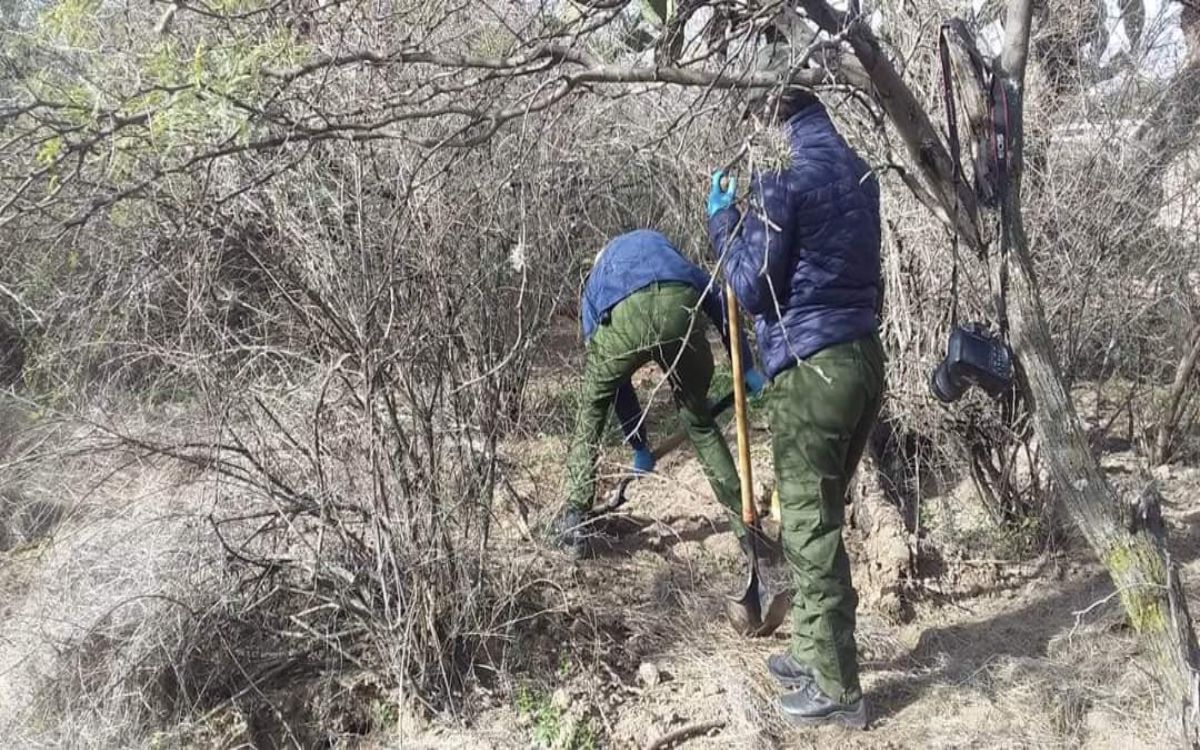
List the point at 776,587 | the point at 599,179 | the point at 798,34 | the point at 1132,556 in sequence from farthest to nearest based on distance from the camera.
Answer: the point at 599,179 → the point at 776,587 → the point at 1132,556 → the point at 798,34

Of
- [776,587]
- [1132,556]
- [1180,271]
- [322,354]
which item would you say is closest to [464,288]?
[322,354]

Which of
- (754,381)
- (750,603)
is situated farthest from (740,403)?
(750,603)

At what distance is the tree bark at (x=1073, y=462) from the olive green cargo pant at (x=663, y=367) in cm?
126

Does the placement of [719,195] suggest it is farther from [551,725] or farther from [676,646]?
[551,725]

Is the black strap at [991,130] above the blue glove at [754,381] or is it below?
above

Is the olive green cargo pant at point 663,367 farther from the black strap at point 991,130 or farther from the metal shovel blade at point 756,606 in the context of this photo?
the black strap at point 991,130

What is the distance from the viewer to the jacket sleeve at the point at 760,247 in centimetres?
286

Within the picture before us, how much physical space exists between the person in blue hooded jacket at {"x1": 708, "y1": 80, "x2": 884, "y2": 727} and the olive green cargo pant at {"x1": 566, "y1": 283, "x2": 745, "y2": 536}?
75 centimetres

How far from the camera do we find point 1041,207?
174 inches

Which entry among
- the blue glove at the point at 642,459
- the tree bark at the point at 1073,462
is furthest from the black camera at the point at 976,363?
the blue glove at the point at 642,459

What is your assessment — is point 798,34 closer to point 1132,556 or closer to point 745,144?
point 745,144

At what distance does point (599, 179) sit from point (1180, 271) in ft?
9.42

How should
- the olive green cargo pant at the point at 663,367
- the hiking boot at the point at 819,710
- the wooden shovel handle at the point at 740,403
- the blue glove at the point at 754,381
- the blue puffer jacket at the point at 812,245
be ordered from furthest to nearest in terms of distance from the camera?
the blue glove at the point at 754,381, the olive green cargo pant at the point at 663,367, the wooden shovel handle at the point at 740,403, the hiking boot at the point at 819,710, the blue puffer jacket at the point at 812,245

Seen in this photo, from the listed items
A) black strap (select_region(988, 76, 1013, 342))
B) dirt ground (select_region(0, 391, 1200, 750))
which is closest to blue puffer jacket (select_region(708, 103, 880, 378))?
black strap (select_region(988, 76, 1013, 342))
